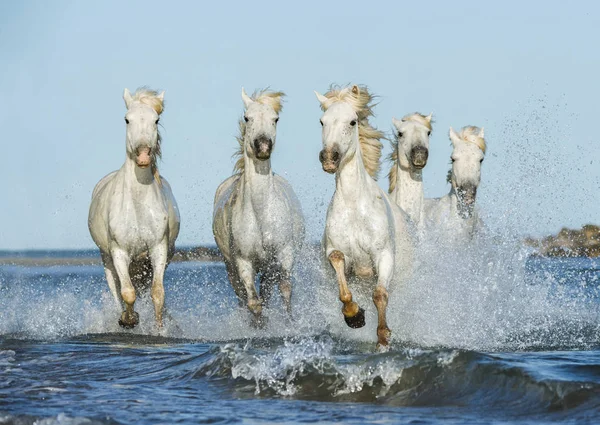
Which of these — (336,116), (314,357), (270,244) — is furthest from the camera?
(270,244)

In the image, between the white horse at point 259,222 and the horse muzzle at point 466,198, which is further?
the horse muzzle at point 466,198

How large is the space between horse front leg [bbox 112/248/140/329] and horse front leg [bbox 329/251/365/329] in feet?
8.30

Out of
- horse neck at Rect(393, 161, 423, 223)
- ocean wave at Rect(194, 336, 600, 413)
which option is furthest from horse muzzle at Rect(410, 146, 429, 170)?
ocean wave at Rect(194, 336, 600, 413)

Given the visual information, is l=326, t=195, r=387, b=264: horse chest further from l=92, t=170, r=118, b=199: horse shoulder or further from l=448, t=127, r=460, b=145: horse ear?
l=92, t=170, r=118, b=199: horse shoulder

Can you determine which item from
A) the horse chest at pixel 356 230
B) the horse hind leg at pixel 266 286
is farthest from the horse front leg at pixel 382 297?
the horse hind leg at pixel 266 286

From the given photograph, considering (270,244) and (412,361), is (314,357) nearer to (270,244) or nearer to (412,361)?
(412,361)

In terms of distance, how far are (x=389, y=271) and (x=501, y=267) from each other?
2.99 m

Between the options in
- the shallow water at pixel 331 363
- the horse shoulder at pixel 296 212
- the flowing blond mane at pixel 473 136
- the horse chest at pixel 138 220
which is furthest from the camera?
the flowing blond mane at pixel 473 136

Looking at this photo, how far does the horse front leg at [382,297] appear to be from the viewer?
8.55 metres

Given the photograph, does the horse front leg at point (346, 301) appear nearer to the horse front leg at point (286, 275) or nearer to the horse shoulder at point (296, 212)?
the horse front leg at point (286, 275)

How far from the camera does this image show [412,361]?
7.74m

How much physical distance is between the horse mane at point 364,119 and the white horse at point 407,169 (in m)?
0.78

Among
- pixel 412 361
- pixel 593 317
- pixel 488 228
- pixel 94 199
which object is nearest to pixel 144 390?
pixel 412 361

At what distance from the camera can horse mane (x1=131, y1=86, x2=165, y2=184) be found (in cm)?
1059
